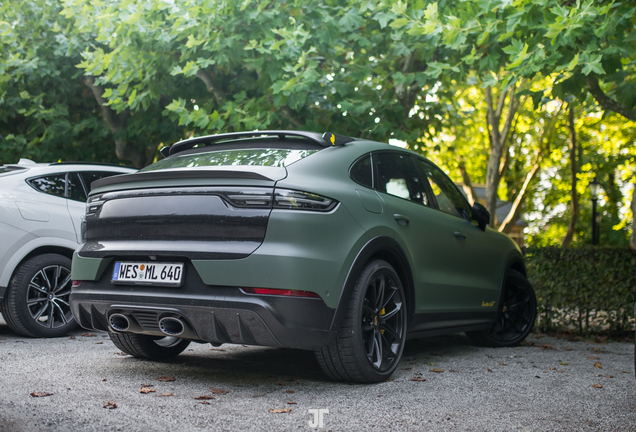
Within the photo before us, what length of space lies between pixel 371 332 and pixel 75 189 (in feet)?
13.2

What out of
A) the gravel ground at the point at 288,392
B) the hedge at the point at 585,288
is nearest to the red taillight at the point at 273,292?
the gravel ground at the point at 288,392

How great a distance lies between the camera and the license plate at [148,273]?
3.71 m

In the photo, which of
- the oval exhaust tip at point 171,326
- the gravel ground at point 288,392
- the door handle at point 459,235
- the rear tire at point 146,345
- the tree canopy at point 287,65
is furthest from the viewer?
the tree canopy at point 287,65

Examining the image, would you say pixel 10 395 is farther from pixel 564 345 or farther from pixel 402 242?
pixel 564 345

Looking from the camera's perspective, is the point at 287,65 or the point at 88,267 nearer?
the point at 88,267

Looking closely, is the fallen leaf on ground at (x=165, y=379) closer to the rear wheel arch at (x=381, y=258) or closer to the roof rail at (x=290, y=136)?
the rear wheel arch at (x=381, y=258)

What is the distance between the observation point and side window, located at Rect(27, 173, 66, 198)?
20.7 ft

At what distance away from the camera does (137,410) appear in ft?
11.0

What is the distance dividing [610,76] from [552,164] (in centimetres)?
2411

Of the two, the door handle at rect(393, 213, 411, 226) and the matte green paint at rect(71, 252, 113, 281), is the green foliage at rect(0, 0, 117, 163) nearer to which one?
the matte green paint at rect(71, 252, 113, 281)

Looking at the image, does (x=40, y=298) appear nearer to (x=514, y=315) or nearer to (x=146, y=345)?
(x=146, y=345)

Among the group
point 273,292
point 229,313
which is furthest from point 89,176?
point 273,292

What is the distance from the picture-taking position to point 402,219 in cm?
454

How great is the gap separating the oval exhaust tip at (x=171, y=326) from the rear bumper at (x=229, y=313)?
0.10ft
